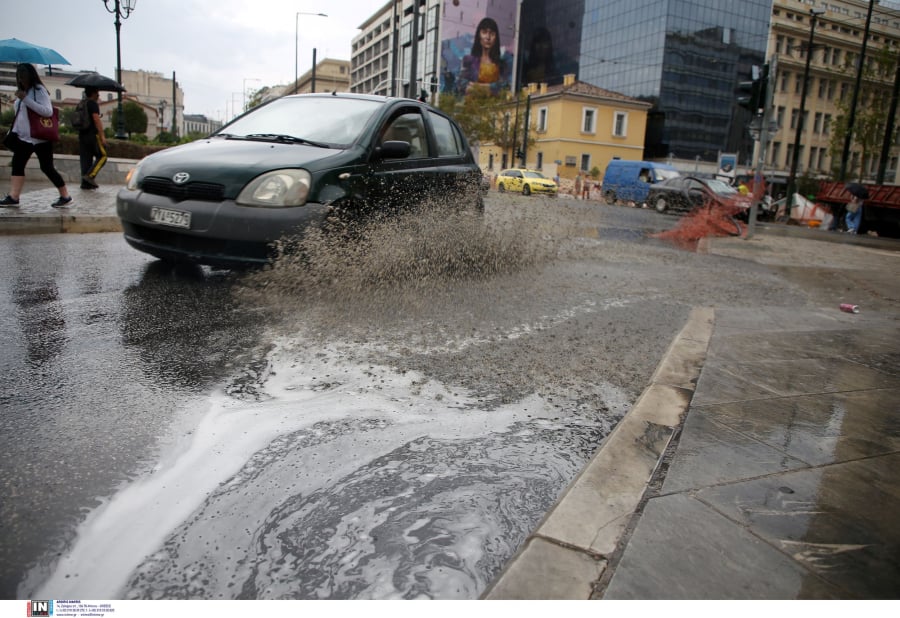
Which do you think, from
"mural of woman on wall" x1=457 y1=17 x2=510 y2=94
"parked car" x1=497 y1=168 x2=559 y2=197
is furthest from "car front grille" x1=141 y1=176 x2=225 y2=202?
"mural of woman on wall" x1=457 y1=17 x2=510 y2=94

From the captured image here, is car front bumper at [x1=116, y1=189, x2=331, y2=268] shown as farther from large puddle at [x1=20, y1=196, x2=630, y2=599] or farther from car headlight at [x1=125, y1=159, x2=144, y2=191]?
large puddle at [x1=20, y1=196, x2=630, y2=599]

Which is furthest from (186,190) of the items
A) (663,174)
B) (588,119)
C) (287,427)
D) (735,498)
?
(588,119)

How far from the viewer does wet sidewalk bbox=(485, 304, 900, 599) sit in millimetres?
1498

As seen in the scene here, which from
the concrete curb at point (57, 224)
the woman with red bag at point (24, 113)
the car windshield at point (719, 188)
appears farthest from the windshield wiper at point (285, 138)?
the car windshield at point (719, 188)

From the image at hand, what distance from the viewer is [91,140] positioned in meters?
11.2

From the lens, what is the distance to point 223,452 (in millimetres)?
2174

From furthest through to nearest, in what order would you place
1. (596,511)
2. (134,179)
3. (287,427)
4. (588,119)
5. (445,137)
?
(588,119) < (445,137) < (134,179) < (287,427) < (596,511)

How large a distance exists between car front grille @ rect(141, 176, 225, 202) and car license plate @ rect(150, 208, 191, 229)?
4.5 inches

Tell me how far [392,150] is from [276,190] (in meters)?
1.09

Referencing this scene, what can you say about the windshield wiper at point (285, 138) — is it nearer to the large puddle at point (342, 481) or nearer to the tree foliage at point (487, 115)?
the large puddle at point (342, 481)

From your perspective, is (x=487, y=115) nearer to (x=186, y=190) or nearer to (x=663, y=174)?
(x=663, y=174)

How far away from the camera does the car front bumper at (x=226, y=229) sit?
4242mm
